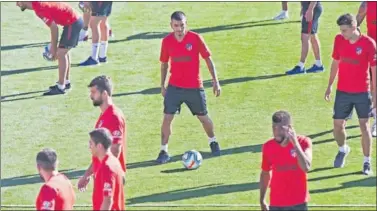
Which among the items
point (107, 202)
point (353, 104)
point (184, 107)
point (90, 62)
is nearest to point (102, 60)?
point (90, 62)

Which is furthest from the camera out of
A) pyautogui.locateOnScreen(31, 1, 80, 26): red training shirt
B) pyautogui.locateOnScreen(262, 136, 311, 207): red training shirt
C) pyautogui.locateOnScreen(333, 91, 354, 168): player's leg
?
pyautogui.locateOnScreen(31, 1, 80, 26): red training shirt

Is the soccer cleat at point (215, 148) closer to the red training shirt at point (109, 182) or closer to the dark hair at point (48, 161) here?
the red training shirt at point (109, 182)

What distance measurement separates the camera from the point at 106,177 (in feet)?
39.0

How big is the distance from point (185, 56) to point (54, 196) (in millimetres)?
5256

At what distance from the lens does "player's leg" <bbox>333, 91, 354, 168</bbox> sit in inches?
620

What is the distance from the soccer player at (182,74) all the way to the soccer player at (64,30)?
11.3 ft

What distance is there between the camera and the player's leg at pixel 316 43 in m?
20.0

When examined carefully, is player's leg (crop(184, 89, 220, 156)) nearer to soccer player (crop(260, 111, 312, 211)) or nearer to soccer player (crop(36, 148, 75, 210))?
soccer player (crop(260, 111, 312, 211))

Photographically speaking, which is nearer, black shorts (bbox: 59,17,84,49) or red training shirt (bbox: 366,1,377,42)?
red training shirt (bbox: 366,1,377,42)

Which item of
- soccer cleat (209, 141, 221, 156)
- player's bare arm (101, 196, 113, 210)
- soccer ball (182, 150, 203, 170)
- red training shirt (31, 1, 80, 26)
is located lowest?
player's bare arm (101, 196, 113, 210)

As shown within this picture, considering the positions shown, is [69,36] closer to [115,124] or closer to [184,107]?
[184,107]

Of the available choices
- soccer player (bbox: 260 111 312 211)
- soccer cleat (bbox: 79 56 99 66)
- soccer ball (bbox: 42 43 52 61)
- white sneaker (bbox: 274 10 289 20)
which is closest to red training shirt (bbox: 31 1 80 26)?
soccer ball (bbox: 42 43 52 61)

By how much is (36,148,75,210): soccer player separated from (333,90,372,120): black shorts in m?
5.17

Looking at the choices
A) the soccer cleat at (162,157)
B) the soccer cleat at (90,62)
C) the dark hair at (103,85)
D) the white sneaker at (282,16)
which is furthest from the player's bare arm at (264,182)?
the white sneaker at (282,16)
